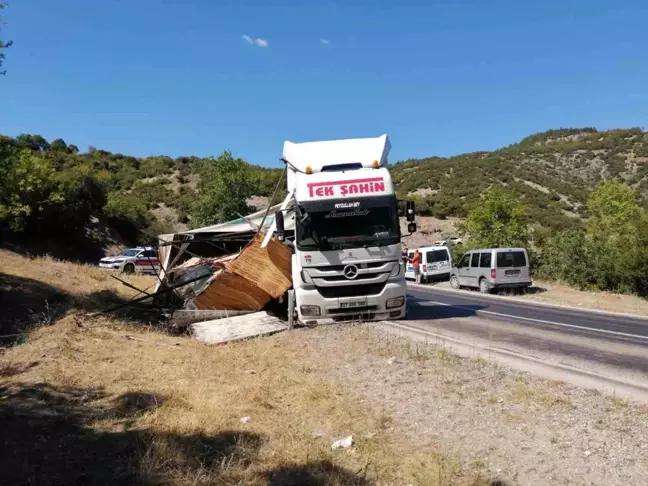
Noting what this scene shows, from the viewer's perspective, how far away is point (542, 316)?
15586 mm

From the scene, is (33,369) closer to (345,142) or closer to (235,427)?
(235,427)

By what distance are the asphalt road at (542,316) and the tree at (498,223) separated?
39.8 ft

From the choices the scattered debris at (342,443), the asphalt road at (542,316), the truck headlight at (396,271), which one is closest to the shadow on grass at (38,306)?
the truck headlight at (396,271)

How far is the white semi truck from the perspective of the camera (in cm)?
1128

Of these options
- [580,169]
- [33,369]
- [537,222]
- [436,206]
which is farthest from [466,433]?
[580,169]

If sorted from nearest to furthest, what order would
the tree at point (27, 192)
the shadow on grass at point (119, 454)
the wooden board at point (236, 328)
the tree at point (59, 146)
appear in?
the shadow on grass at point (119, 454)
the wooden board at point (236, 328)
the tree at point (27, 192)
the tree at point (59, 146)

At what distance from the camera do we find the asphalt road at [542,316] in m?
12.4

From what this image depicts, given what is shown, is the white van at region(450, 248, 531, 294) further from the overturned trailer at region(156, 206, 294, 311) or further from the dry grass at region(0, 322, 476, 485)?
the dry grass at region(0, 322, 476, 485)

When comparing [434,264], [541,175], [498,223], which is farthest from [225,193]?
[541,175]

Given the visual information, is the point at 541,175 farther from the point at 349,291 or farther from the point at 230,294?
the point at 230,294

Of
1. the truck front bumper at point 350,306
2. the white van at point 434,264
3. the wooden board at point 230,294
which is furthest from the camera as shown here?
the white van at point 434,264

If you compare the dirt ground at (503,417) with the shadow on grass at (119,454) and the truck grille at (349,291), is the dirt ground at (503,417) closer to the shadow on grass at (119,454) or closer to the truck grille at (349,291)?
the shadow on grass at (119,454)

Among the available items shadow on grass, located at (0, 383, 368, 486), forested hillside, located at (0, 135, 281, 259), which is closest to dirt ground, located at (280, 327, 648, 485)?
→ shadow on grass, located at (0, 383, 368, 486)

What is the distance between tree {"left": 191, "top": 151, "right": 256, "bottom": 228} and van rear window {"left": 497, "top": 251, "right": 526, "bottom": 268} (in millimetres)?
24047
